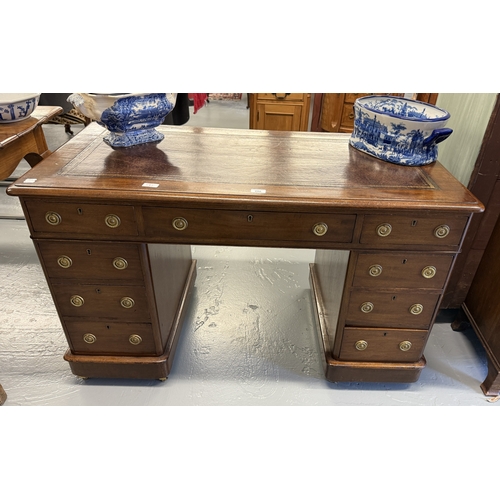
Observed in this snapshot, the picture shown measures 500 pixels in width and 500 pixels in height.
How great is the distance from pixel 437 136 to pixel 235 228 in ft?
2.62

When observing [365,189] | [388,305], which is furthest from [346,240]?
[388,305]

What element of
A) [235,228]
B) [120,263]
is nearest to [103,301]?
[120,263]

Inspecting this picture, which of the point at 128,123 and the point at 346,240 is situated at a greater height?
the point at 128,123

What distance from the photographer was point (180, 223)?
1336mm

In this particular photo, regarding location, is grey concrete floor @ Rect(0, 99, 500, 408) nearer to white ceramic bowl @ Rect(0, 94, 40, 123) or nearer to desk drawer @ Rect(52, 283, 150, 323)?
desk drawer @ Rect(52, 283, 150, 323)

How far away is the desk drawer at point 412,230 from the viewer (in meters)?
1.31

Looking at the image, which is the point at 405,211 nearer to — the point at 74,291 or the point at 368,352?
the point at 368,352

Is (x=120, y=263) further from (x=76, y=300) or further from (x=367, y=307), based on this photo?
(x=367, y=307)

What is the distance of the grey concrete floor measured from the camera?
1.66 meters

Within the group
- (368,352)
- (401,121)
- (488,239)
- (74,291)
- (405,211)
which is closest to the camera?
(405,211)

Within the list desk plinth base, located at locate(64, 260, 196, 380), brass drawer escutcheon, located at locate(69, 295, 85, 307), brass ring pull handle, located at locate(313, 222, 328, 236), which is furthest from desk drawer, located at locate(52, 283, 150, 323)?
brass ring pull handle, located at locate(313, 222, 328, 236)

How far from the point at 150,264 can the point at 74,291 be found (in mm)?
312

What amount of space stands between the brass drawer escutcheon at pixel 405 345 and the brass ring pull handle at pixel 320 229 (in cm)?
62

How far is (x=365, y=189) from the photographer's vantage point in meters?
1.33
